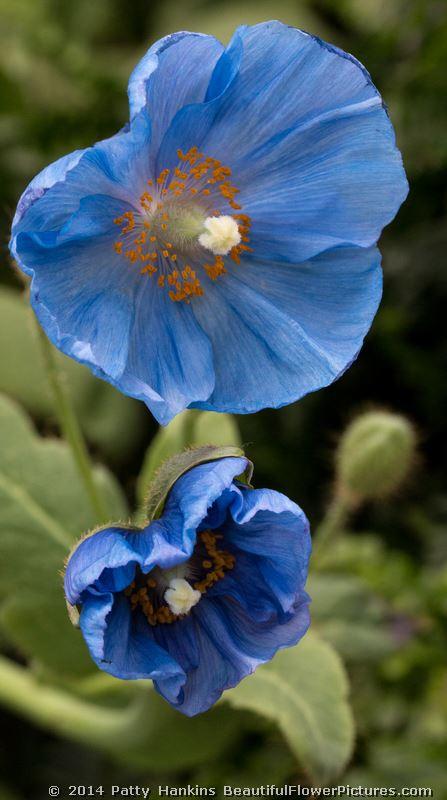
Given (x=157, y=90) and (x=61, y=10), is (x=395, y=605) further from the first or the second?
(x=61, y=10)

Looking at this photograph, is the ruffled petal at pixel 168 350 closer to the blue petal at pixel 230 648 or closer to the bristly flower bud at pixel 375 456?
the blue petal at pixel 230 648

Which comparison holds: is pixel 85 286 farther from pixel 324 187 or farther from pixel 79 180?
pixel 324 187


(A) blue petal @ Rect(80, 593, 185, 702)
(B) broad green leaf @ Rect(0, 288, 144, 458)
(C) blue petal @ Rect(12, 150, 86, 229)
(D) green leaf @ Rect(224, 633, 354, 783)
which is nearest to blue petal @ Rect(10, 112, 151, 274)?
(C) blue petal @ Rect(12, 150, 86, 229)

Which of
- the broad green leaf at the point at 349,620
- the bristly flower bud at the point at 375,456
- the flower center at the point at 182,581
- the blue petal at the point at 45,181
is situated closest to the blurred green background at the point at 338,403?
the broad green leaf at the point at 349,620

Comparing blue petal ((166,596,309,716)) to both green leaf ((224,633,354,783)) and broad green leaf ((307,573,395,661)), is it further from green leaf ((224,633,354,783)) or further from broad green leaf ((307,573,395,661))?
broad green leaf ((307,573,395,661))

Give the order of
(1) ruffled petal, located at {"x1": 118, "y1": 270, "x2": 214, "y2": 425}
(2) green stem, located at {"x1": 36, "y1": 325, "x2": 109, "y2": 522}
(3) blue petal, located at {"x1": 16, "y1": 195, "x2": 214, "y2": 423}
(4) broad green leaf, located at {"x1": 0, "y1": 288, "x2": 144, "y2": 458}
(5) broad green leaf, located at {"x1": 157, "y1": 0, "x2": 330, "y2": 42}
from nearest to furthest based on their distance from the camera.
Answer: (3) blue petal, located at {"x1": 16, "y1": 195, "x2": 214, "y2": 423} < (1) ruffled petal, located at {"x1": 118, "y1": 270, "x2": 214, "y2": 425} < (2) green stem, located at {"x1": 36, "y1": 325, "x2": 109, "y2": 522} < (4) broad green leaf, located at {"x1": 0, "y1": 288, "x2": 144, "y2": 458} < (5) broad green leaf, located at {"x1": 157, "y1": 0, "x2": 330, "y2": 42}
